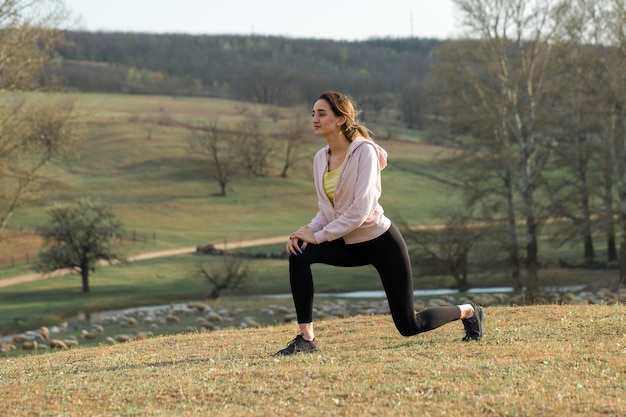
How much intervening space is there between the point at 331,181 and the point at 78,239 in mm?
36367

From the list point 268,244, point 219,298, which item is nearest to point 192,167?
point 268,244

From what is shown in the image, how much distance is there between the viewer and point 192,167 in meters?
94.9

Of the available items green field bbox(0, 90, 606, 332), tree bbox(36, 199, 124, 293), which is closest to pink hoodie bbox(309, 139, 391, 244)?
green field bbox(0, 90, 606, 332)

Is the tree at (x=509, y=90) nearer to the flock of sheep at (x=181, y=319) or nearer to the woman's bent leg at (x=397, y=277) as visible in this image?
the flock of sheep at (x=181, y=319)

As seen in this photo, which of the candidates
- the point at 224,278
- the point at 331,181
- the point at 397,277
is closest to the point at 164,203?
the point at 224,278

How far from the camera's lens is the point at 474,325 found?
10.0m

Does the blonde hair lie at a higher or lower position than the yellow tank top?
higher

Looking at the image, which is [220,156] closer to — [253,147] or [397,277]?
[253,147]

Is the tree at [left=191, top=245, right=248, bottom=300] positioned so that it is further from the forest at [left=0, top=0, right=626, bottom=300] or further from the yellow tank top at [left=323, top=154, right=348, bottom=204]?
the yellow tank top at [left=323, top=154, right=348, bottom=204]

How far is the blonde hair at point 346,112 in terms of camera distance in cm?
886

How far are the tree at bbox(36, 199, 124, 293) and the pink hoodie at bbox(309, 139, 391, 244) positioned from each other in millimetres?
35737

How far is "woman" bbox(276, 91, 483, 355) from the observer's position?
8.65 meters

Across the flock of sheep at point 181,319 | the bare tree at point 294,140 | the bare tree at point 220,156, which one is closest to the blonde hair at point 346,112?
the flock of sheep at point 181,319

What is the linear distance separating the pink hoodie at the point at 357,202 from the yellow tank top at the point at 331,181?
7cm
